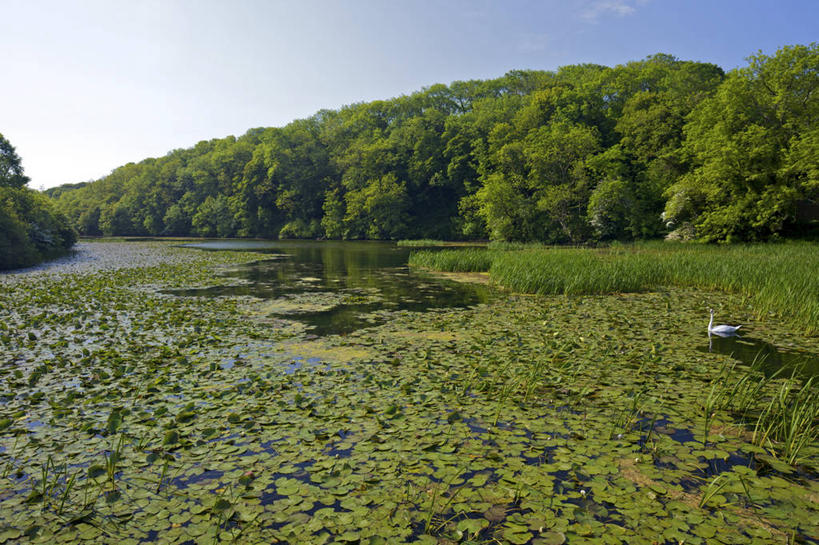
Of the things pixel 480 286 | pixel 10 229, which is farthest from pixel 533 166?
pixel 10 229

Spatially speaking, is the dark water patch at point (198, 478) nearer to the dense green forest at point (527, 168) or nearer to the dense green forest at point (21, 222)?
the dense green forest at point (21, 222)

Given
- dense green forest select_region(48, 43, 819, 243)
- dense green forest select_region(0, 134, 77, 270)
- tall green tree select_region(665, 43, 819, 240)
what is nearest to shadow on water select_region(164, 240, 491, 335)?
dense green forest select_region(0, 134, 77, 270)

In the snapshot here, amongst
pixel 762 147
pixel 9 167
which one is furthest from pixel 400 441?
pixel 9 167

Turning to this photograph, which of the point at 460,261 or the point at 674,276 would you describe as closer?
the point at 674,276

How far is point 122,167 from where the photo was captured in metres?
110

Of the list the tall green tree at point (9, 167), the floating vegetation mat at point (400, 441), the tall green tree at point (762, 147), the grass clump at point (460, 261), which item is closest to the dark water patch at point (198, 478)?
the floating vegetation mat at point (400, 441)

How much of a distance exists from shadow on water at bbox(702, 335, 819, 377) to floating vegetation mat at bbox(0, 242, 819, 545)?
353mm

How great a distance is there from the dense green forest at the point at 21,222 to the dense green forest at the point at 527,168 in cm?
3916

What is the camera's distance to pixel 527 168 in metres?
55.3

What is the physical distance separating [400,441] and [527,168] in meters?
55.0

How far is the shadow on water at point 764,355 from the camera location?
7.32 meters

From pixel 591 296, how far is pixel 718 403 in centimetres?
939

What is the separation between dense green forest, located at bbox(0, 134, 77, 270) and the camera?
27.4 m

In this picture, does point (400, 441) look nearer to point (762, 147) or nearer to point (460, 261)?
point (460, 261)
